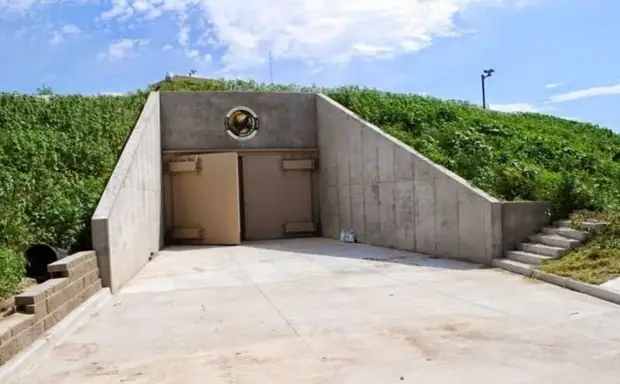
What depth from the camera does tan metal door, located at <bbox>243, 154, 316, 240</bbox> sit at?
44.8ft

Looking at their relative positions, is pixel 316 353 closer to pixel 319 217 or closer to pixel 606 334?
pixel 606 334

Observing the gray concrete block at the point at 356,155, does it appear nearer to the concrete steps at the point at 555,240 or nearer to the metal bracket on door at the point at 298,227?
the metal bracket on door at the point at 298,227

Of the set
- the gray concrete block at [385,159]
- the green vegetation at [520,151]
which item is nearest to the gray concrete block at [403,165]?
the gray concrete block at [385,159]

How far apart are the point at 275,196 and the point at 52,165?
596 centimetres

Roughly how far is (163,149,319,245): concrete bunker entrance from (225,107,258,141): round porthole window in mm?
416

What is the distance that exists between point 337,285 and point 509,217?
288cm

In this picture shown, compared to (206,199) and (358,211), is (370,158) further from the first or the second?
(206,199)

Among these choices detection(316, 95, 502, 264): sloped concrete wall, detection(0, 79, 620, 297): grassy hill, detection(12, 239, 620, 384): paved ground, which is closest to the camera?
detection(12, 239, 620, 384): paved ground

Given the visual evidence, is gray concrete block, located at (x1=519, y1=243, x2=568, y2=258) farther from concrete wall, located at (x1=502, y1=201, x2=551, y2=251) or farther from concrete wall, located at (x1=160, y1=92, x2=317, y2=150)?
concrete wall, located at (x1=160, y1=92, x2=317, y2=150)

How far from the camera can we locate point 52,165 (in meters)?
8.73

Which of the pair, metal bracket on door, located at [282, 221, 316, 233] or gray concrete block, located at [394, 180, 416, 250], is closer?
gray concrete block, located at [394, 180, 416, 250]

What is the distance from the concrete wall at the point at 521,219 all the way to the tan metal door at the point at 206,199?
6.32 metres

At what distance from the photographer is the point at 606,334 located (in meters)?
4.43

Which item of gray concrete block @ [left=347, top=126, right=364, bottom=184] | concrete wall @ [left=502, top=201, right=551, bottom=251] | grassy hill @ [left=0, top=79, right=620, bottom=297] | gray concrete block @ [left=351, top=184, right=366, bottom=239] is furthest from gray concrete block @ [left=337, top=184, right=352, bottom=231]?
concrete wall @ [left=502, top=201, right=551, bottom=251]
